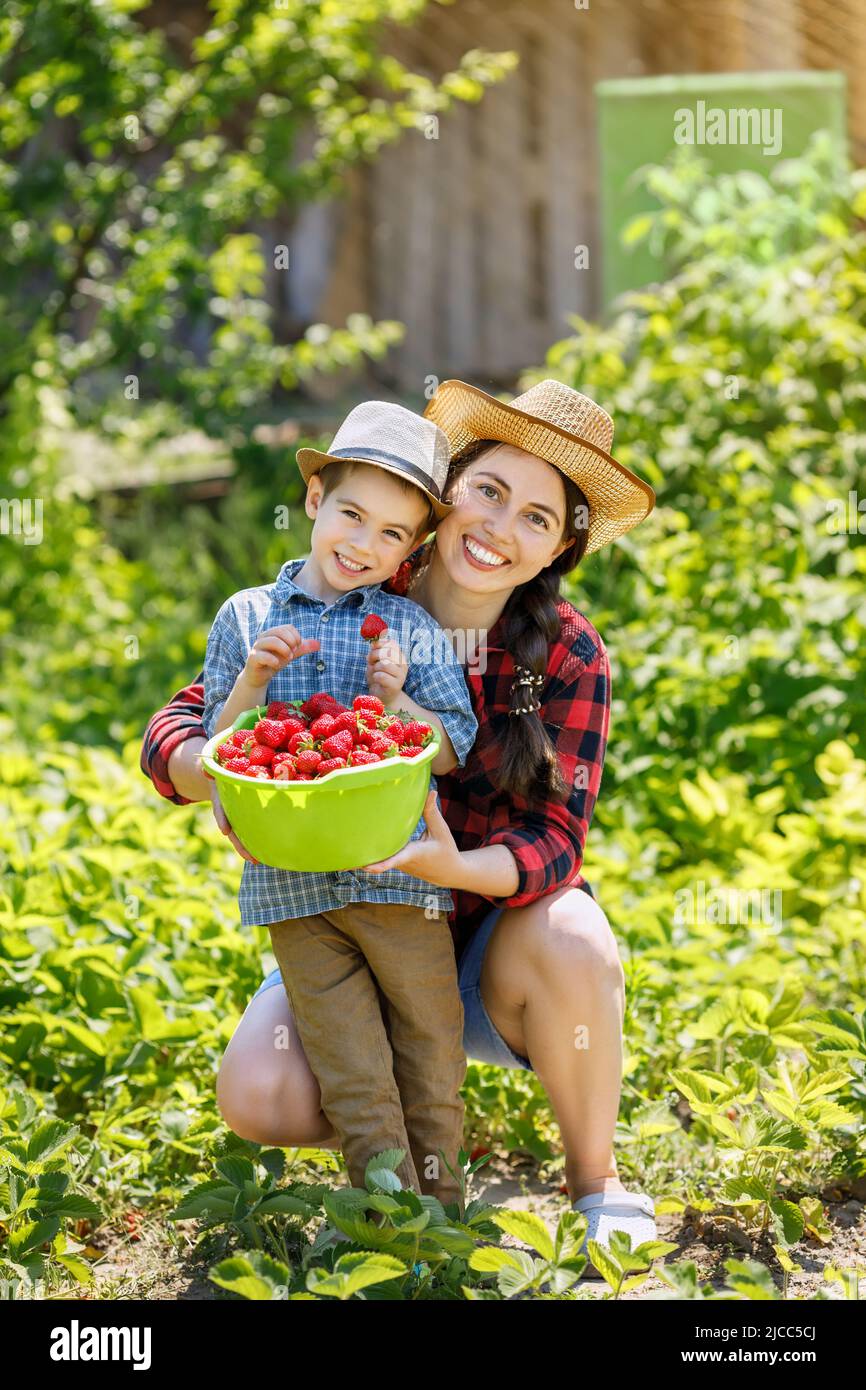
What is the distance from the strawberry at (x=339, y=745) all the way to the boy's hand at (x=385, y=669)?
158mm

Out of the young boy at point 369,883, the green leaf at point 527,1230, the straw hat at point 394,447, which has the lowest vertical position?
the green leaf at point 527,1230

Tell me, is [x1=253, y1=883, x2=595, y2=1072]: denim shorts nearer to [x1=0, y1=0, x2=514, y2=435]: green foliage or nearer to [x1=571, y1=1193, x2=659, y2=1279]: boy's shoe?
[x1=571, y1=1193, x2=659, y2=1279]: boy's shoe

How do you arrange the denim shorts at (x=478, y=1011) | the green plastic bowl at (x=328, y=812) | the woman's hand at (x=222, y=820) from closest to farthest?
the green plastic bowl at (x=328, y=812), the woman's hand at (x=222, y=820), the denim shorts at (x=478, y=1011)

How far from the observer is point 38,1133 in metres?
2.16

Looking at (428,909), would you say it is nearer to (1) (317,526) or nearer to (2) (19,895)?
(1) (317,526)

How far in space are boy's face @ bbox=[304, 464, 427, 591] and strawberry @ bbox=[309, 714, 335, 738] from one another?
0.87 ft

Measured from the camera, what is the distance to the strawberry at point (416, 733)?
6.25 ft

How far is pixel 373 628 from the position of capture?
6.58 feet

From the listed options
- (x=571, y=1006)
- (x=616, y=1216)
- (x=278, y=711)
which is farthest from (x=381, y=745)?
(x=616, y=1216)

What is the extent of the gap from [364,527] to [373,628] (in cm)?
15

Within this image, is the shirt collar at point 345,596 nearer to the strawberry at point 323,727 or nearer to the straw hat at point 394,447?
the straw hat at point 394,447

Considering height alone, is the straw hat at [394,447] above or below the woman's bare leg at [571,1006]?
above

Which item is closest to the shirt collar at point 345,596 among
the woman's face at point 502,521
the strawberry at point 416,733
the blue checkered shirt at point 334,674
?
the blue checkered shirt at point 334,674

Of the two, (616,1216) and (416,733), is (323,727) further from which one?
(616,1216)
